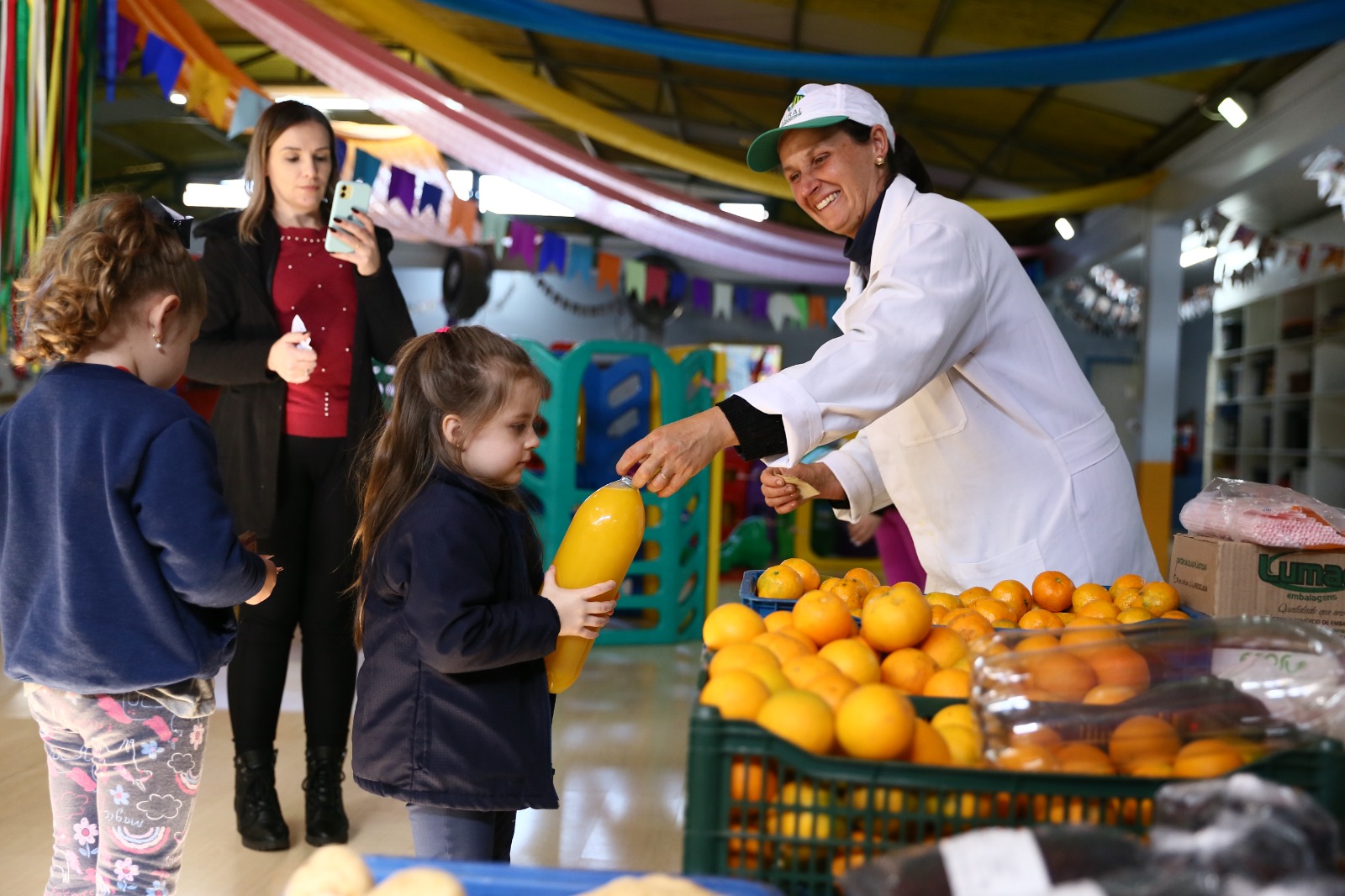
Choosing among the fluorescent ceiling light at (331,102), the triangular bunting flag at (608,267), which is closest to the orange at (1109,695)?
the triangular bunting flag at (608,267)

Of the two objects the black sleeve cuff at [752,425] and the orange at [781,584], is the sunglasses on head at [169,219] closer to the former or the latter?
the black sleeve cuff at [752,425]

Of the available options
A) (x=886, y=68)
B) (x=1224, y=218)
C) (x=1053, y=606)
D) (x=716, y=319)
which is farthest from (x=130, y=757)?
(x=716, y=319)

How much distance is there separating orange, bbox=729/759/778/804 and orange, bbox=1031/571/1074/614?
0.82 m

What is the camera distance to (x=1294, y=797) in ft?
2.20

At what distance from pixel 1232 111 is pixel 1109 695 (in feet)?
21.8

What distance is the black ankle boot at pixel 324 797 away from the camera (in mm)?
2312

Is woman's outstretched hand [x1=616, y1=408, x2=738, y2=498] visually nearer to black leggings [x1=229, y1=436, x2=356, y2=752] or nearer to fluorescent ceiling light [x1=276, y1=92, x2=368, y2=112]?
black leggings [x1=229, y1=436, x2=356, y2=752]

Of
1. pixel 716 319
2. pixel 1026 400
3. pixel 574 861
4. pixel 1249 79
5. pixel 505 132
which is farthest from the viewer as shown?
pixel 716 319

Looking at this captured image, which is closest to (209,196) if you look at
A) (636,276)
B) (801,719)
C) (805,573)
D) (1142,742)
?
(636,276)

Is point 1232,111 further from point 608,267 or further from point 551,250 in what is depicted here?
point 551,250

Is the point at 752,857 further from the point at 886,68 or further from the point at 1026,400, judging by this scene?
the point at 886,68

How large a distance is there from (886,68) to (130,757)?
357cm

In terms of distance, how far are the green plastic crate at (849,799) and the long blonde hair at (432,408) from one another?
2.78 feet

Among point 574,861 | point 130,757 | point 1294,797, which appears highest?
point 1294,797
